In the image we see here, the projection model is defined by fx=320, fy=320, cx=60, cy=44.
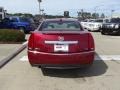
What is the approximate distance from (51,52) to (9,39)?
28.9ft

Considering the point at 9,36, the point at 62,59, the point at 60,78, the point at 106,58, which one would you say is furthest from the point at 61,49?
the point at 9,36

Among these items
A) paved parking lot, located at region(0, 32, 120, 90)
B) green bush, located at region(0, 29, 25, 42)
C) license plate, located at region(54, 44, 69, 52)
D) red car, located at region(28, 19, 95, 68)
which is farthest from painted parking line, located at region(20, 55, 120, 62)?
green bush, located at region(0, 29, 25, 42)

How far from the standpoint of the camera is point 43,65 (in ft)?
27.2

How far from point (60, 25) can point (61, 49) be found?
1.60m

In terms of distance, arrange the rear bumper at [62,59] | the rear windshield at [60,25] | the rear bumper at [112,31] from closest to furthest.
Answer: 1. the rear bumper at [62,59]
2. the rear windshield at [60,25]
3. the rear bumper at [112,31]

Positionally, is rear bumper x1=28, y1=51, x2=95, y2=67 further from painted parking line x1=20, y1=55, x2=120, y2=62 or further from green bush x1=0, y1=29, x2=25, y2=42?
green bush x1=0, y1=29, x2=25, y2=42

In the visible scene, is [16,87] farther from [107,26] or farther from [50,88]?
[107,26]

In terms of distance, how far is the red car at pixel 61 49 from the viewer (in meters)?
8.17

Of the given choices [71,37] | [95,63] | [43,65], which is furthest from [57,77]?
[95,63]

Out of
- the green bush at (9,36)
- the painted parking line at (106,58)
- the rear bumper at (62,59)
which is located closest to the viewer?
the rear bumper at (62,59)

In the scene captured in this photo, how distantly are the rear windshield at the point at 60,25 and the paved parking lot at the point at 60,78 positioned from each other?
1255 millimetres

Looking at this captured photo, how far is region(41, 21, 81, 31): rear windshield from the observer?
9464 millimetres

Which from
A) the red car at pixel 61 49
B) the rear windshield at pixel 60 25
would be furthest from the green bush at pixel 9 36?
the red car at pixel 61 49

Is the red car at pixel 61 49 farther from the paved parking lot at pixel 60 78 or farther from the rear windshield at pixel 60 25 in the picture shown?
the rear windshield at pixel 60 25
